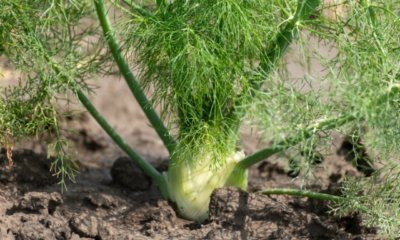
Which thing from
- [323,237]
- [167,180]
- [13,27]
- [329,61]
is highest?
→ [13,27]

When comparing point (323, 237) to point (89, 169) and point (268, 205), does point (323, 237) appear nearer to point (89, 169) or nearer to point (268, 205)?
point (268, 205)

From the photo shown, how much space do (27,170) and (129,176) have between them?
0.35 metres

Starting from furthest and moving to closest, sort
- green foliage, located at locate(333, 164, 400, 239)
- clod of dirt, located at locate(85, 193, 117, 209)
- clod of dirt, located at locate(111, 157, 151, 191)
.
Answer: clod of dirt, located at locate(111, 157, 151, 191) < clod of dirt, located at locate(85, 193, 117, 209) < green foliage, located at locate(333, 164, 400, 239)

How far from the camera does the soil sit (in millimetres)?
2594

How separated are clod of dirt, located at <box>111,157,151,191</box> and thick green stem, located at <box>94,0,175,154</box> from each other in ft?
0.99

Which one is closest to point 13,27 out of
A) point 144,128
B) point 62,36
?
point 62,36

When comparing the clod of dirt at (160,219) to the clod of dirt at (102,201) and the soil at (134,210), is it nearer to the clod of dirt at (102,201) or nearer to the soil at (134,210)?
the soil at (134,210)

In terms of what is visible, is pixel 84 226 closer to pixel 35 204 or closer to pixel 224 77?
pixel 35 204

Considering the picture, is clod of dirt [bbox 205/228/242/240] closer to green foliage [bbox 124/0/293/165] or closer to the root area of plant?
the root area of plant

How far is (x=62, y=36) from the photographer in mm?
3115

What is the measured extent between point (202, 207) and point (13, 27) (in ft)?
2.67

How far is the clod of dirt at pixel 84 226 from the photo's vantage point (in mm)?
2571

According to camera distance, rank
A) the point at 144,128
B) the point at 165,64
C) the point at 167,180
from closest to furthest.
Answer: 1. the point at 165,64
2. the point at 167,180
3. the point at 144,128

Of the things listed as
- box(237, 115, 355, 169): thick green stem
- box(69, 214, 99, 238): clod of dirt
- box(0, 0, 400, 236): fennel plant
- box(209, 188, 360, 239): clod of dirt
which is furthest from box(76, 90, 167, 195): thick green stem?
box(237, 115, 355, 169): thick green stem
